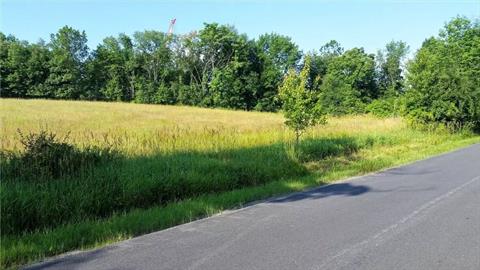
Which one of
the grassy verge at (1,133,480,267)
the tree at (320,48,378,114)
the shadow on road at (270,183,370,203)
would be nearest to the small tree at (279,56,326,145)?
the grassy verge at (1,133,480,267)

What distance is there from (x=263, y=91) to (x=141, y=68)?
26173 mm

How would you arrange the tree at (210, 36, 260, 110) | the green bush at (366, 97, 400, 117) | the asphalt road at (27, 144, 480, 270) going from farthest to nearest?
the tree at (210, 36, 260, 110)
the green bush at (366, 97, 400, 117)
the asphalt road at (27, 144, 480, 270)

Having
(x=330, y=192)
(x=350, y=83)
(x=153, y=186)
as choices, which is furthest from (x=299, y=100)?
(x=350, y=83)

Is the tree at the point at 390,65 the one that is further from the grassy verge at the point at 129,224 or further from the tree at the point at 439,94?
Answer: the grassy verge at the point at 129,224

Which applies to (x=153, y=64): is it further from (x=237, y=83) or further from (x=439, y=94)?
(x=439, y=94)

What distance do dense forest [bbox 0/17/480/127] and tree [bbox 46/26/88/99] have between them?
18cm

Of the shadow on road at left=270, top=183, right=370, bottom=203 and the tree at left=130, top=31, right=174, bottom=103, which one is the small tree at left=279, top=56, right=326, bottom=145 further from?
the tree at left=130, top=31, right=174, bottom=103

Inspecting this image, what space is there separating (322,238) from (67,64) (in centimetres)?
8476

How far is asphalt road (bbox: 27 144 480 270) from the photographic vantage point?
5.52 meters

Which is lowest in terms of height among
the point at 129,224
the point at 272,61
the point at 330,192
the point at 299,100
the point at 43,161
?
the point at 330,192

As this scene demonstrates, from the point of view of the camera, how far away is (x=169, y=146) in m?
15.1

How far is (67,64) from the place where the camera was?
84.0 meters

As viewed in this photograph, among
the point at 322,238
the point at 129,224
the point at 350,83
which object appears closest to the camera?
the point at 322,238

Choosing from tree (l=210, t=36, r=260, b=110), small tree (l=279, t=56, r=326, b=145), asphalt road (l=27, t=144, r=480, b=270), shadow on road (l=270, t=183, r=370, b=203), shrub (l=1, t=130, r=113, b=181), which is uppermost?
tree (l=210, t=36, r=260, b=110)
